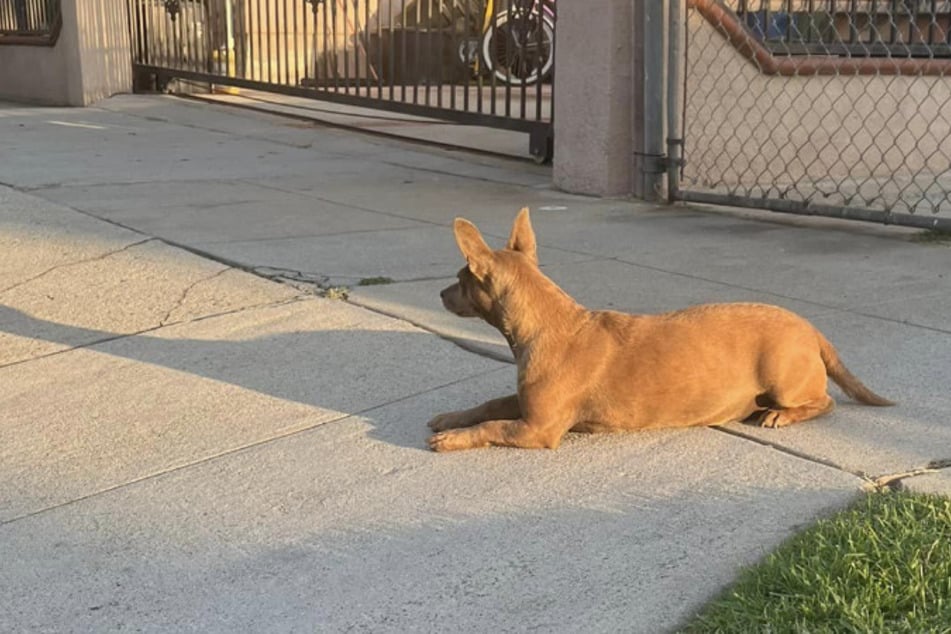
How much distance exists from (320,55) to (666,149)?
864 centimetres

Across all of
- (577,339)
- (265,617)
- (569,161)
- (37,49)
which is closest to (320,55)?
(37,49)

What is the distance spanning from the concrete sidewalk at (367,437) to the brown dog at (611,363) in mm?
83

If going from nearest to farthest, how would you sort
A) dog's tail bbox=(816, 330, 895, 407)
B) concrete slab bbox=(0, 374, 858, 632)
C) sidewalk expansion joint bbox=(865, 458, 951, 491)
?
concrete slab bbox=(0, 374, 858, 632) → sidewalk expansion joint bbox=(865, 458, 951, 491) → dog's tail bbox=(816, 330, 895, 407)

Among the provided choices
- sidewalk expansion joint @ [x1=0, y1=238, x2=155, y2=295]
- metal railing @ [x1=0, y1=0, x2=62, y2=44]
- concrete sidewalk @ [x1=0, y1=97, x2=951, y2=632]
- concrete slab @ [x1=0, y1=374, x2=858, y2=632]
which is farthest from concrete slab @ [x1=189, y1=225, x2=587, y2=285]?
metal railing @ [x1=0, y1=0, x2=62, y2=44]

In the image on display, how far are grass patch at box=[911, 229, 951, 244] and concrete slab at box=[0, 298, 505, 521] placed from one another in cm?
341

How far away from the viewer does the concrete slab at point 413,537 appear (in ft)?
8.30

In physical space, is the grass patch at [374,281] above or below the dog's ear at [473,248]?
below

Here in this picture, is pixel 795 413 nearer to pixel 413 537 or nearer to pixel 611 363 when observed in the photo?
pixel 611 363

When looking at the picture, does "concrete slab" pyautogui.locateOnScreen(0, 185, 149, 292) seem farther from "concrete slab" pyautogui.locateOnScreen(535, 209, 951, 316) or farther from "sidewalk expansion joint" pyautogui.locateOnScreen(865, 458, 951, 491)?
"sidewalk expansion joint" pyautogui.locateOnScreen(865, 458, 951, 491)

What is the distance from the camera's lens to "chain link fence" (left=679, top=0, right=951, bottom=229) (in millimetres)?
7844

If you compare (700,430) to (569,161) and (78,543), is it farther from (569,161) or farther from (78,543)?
(569,161)

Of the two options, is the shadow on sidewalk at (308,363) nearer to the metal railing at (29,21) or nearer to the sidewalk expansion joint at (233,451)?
the sidewalk expansion joint at (233,451)

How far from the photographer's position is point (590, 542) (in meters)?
2.80

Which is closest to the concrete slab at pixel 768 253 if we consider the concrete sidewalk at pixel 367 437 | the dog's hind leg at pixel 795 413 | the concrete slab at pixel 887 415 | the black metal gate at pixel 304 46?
the concrete sidewalk at pixel 367 437
